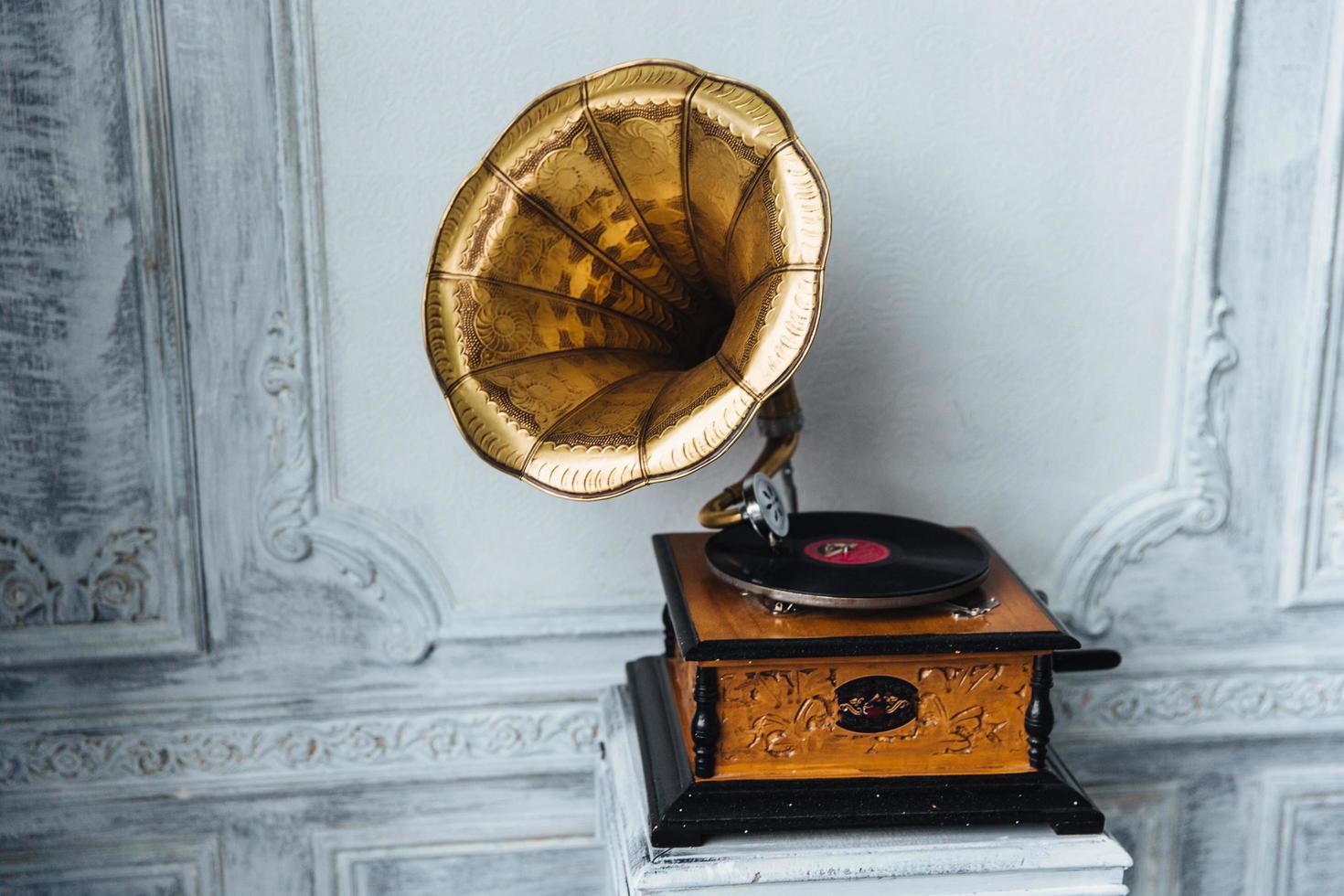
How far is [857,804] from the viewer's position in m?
1.07

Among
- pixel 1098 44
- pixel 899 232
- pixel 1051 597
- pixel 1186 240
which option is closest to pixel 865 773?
pixel 1051 597

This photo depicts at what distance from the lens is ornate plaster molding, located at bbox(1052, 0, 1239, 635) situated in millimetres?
1447

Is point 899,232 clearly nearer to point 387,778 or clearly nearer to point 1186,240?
point 1186,240

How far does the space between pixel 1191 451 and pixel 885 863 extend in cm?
81

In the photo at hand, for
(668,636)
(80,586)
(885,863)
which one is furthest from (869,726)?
(80,586)

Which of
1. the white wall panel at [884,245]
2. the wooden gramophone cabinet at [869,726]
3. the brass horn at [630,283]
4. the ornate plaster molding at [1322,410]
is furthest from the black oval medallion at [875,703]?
the ornate plaster molding at [1322,410]

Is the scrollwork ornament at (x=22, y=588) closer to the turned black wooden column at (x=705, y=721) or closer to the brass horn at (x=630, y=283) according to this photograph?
the brass horn at (x=630, y=283)

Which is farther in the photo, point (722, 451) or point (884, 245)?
point (884, 245)

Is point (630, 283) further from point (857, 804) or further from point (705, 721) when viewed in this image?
point (857, 804)

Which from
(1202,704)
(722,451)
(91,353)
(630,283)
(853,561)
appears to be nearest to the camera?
(722,451)

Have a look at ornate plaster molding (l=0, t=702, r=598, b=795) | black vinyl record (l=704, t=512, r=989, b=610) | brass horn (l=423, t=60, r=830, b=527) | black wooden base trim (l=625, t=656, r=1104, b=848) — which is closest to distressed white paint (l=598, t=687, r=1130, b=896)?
black wooden base trim (l=625, t=656, r=1104, b=848)

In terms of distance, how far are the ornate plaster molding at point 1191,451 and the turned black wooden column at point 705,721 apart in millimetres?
719

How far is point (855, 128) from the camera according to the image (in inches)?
55.4

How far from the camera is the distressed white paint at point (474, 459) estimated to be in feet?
4.43
